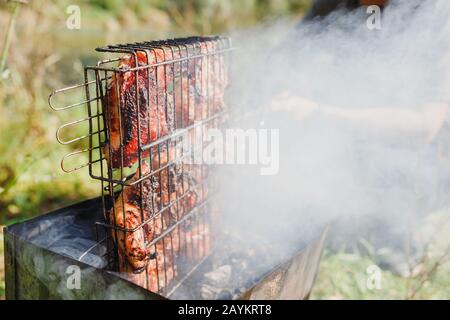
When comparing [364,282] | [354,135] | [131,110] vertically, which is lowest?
[364,282]

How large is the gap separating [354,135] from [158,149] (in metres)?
1.77

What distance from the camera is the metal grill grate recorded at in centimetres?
206

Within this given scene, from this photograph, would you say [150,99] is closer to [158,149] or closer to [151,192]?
[158,149]

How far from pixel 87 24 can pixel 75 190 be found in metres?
13.1

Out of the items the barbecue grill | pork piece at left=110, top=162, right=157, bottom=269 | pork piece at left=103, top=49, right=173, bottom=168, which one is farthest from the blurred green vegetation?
pork piece at left=103, top=49, right=173, bottom=168

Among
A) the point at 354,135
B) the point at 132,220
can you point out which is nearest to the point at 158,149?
the point at 132,220

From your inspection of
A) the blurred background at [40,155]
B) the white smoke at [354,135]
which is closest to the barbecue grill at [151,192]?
the white smoke at [354,135]

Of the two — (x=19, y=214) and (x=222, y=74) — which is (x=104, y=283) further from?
(x=19, y=214)

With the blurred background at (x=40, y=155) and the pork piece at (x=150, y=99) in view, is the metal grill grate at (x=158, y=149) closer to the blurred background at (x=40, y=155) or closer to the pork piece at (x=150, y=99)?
the pork piece at (x=150, y=99)

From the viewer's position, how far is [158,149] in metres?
2.26

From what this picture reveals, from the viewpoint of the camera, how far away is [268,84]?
3869 mm

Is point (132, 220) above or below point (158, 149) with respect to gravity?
below

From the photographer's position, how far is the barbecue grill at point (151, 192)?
2.06m
